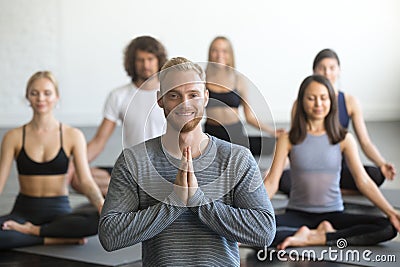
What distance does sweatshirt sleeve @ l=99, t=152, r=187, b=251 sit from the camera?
1.89 metres

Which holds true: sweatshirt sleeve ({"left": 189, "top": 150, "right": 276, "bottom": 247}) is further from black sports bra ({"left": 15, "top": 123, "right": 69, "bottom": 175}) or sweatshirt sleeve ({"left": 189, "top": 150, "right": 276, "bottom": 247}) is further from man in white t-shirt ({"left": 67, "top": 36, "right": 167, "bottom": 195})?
black sports bra ({"left": 15, "top": 123, "right": 69, "bottom": 175})

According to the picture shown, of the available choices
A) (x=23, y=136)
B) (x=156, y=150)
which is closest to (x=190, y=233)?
(x=156, y=150)

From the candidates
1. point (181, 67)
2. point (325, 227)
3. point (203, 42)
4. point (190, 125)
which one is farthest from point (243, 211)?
point (203, 42)

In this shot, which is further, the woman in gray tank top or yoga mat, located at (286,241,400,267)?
the woman in gray tank top

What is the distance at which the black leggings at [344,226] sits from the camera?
3.59 metres

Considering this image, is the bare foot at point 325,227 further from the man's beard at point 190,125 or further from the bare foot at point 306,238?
the man's beard at point 190,125

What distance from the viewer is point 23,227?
3.74m

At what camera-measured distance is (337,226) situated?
3.70 meters

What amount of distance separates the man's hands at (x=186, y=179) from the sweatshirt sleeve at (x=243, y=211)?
0.07ft

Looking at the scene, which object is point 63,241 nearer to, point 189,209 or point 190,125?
point 189,209

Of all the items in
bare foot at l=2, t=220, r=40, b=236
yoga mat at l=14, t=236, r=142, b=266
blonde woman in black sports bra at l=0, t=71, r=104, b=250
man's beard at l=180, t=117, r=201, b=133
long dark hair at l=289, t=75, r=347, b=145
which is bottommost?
yoga mat at l=14, t=236, r=142, b=266

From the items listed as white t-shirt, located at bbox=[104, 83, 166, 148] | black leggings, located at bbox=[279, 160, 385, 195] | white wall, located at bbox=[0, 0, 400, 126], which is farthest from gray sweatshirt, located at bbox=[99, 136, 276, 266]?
white wall, located at bbox=[0, 0, 400, 126]

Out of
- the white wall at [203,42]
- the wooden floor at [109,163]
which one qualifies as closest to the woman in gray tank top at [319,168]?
Answer: the wooden floor at [109,163]

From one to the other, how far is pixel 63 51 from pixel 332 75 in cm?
469
